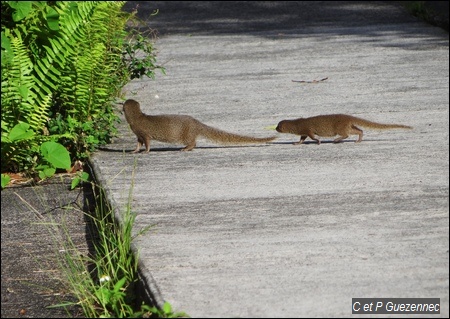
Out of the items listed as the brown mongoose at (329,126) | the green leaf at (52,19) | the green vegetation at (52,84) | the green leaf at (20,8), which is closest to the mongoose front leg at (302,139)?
the brown mongoose at (329,126)

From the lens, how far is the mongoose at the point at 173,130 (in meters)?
6.62

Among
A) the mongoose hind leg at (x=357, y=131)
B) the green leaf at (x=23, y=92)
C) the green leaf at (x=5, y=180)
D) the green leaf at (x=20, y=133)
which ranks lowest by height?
the green leaf at (x=5, y=180)

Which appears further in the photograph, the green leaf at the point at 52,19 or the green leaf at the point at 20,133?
the green leaf at the point at 52,19

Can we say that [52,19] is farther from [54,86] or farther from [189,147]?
[189,147]

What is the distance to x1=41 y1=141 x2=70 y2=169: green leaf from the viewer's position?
242 inches

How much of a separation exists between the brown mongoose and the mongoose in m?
0.17

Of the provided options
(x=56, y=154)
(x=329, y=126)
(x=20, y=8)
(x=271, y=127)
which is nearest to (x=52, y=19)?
(x=20, y=8)

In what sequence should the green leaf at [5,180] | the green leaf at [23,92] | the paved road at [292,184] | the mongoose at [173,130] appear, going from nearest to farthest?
the paved road at [292,184]
the green leaf at [5,180]
the green leaf at [23,92]
the mongoose at [173,130]

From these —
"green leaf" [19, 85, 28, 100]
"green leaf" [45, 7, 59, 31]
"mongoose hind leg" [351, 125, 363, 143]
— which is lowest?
"mongoose hind leg" [351, 125, 363, 143]

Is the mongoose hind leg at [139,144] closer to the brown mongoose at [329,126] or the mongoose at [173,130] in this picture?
the mongoose at [173,130]

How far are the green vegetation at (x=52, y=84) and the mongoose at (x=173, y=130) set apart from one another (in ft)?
0.71

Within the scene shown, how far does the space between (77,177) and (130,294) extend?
2000 millimetres

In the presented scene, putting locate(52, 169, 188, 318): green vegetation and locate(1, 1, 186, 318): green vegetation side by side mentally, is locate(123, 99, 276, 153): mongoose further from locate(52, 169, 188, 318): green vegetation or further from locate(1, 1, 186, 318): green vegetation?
locate(52, 169, 188, 318): green vegetation

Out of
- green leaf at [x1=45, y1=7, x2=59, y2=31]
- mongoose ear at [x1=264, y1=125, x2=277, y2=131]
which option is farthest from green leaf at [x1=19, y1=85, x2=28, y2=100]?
mongoose ear at [x1=264, y1=125, x2=277, y2=131]
